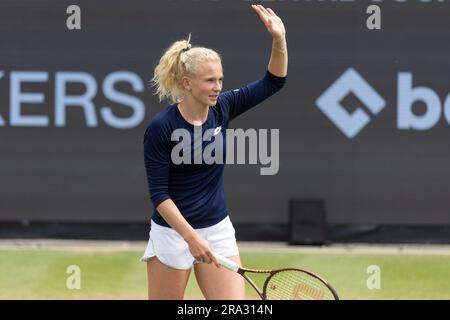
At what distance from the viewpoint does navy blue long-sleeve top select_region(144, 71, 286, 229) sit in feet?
16.5

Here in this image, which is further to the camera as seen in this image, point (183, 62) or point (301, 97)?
point (301, 97)

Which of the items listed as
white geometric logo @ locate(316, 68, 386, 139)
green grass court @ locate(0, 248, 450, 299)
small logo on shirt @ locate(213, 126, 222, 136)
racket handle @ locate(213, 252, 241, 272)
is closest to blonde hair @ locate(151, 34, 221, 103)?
small logo on shirt @ locate(213, 126, 222, 136)

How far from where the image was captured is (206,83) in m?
5.09

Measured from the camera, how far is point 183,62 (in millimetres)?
5188

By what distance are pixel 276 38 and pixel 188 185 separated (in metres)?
0.74

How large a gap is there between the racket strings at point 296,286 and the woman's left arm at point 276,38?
913 millimetres

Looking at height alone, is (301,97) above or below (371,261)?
above

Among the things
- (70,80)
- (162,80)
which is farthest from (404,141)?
(162,80)

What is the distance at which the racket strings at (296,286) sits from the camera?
4938mm

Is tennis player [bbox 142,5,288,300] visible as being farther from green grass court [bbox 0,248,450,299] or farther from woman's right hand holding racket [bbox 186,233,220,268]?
green grass court [bbox 0,248,450,299]

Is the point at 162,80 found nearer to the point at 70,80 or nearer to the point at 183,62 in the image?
the point at 183,62

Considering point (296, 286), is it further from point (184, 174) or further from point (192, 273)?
point (192, 273)

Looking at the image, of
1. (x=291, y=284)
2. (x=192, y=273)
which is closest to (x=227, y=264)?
(x=291, y=284)

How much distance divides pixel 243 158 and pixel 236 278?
3.52 meters
